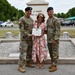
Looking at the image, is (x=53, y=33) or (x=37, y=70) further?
(x=37, y=70)

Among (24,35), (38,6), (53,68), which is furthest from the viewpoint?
(38,6)

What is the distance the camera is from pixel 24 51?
7.50m

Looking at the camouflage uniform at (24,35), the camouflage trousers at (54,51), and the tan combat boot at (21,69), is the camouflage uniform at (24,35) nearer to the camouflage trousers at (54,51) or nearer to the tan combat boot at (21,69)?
the tan combat boot at (21,69)

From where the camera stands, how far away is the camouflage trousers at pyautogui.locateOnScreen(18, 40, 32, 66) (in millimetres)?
7497

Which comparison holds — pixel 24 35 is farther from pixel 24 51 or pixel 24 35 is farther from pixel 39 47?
pixel 39 47

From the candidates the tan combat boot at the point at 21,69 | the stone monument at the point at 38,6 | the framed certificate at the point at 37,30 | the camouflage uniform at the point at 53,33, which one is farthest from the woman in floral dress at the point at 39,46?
the stone monument at the point at 38,6

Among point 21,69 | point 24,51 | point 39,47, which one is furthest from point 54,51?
point 21,69

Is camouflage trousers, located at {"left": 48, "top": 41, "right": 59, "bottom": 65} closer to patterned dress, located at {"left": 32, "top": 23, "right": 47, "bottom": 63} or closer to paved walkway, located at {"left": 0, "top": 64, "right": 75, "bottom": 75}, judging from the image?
patterned dress, located at {"left": 32, "top": 23, "right": 47, "bottom": 63}

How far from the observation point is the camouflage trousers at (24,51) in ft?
24.6

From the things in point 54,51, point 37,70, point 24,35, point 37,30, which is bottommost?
point 37,70

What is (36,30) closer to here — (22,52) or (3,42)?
(22,52)

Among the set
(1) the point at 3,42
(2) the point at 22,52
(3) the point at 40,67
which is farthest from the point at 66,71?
(1) the point at 3,42

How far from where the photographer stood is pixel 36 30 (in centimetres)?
751

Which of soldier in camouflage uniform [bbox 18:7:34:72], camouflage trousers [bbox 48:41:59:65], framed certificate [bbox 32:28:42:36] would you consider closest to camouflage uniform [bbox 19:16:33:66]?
soldier in camouflage uniform [bbox 18:7:34:72]
